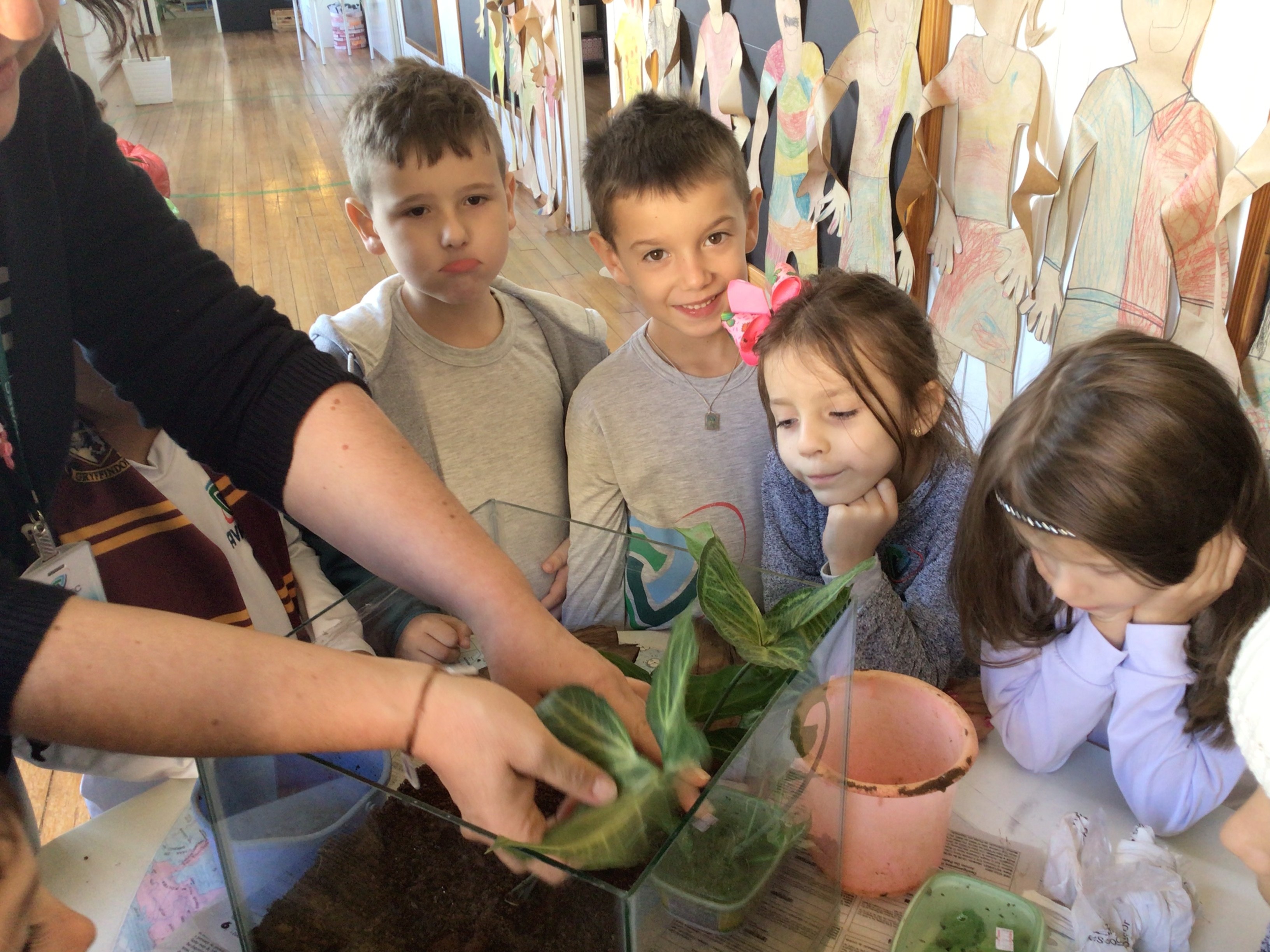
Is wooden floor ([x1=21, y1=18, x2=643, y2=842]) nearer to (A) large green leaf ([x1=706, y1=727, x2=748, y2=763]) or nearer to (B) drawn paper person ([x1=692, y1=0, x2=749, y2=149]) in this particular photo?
(A) large green leaf ([x1=706, y1=727, x2=748, y2=763])

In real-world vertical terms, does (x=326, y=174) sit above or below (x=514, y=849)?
below

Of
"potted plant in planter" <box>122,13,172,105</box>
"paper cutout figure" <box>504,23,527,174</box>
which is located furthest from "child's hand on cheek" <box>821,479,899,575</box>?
"potted plant in planter" <box>122,13,172,105</box>

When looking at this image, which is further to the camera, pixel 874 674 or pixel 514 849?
pixel 874 674

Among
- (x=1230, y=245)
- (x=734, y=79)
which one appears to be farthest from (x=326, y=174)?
(x=1230, y=245)

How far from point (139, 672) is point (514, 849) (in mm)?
247

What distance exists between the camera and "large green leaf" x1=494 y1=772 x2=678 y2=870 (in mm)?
529

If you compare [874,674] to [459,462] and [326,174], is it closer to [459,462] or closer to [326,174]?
[459,462]

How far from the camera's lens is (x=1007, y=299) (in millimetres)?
1717

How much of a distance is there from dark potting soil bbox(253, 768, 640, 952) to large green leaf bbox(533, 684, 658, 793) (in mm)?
38

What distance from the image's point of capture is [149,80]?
27.7ft

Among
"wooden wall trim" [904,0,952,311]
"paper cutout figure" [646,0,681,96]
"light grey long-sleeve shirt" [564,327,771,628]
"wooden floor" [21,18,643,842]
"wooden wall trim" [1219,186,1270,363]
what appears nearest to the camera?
"wooden wall trim" [1219,186,1270,363]

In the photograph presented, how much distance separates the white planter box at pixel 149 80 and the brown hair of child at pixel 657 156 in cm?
825

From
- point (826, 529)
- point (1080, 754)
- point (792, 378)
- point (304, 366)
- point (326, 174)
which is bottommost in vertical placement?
point (326, 174)

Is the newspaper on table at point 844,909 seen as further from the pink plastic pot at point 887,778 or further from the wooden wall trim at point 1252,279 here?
the wooden wall trim at point 1252,279
